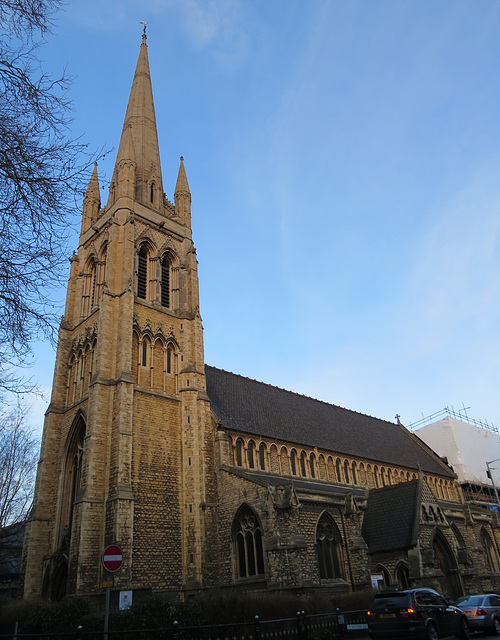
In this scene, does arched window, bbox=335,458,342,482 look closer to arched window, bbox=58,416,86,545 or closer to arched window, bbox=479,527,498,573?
arched window, bbox=479,527,498,573

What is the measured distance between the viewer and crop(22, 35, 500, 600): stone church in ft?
71.9

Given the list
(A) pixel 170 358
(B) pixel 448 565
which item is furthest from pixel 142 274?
(B) pixel 448 565

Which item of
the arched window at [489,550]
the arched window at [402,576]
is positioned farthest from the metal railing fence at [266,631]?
the arched window at [489,550]

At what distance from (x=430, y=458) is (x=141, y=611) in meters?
36.9

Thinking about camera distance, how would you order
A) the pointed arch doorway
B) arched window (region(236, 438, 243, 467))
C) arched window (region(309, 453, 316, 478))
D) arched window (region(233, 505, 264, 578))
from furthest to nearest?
arched window (region(309, 453, 316, 478)) → arched window (region(236, 438, 243, 467)) → the pointed arch doorway → arched window (region(233, 505, 264, 578))

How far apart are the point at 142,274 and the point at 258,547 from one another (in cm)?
1576

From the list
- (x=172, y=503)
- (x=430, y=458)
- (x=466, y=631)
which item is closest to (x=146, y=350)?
(x=172, y=503)

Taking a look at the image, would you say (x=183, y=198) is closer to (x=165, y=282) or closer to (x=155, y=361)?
(x=165, y=282)

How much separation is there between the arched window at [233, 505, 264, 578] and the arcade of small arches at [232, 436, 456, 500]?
12.2ft

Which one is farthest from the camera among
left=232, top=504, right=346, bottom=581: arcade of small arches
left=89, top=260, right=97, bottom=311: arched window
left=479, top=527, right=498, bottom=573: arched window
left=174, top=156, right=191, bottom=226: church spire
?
left=174, top=156, right=191, bottom=226: church spire

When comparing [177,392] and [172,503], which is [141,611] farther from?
[177,392]

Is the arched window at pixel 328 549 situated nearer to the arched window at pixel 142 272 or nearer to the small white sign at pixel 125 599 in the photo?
the small white sign at pixel 125 599

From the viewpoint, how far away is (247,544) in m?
23.0

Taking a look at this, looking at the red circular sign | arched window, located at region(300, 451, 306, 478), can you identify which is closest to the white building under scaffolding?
arched window, located at region(300, 451, 306, 478)
